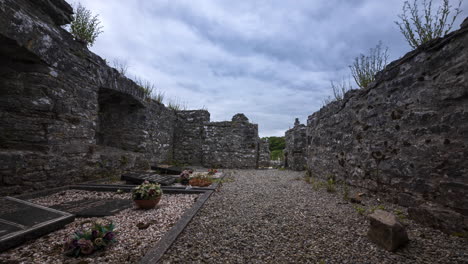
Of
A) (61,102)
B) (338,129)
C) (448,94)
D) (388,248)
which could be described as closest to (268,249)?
(388,248)

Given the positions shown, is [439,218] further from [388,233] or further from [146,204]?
[146,204]

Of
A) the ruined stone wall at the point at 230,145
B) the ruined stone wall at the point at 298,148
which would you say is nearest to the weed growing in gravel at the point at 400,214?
the ruined stone wall at the point at 298,148

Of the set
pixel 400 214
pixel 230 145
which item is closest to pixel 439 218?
pixel 400 214

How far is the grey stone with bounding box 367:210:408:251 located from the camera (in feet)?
6.56

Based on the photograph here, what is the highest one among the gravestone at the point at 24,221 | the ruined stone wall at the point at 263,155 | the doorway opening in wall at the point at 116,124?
the doorway opening in wall at the point at 116,124

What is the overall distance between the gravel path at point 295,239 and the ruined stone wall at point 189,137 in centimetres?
701

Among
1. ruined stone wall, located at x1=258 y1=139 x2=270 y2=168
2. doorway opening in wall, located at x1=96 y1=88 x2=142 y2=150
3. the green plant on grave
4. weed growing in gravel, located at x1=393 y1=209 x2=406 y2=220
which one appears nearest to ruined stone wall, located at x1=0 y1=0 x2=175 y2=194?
doorway opening in wall, located at x1=96 y1=88 x2=142 y2=150

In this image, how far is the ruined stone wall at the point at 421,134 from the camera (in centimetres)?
239

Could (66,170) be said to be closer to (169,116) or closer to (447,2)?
(169,116)

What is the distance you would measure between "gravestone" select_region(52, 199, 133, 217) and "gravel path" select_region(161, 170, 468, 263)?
50.1 inches

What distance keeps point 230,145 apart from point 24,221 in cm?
844

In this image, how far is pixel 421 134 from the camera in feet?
9.59

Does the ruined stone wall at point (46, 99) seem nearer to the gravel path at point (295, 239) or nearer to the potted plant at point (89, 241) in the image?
the potted plant at point (89, 241)

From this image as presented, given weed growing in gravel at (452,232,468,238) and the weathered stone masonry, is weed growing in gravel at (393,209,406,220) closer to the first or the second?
weed growing in gravel at (452,232,468,238)
